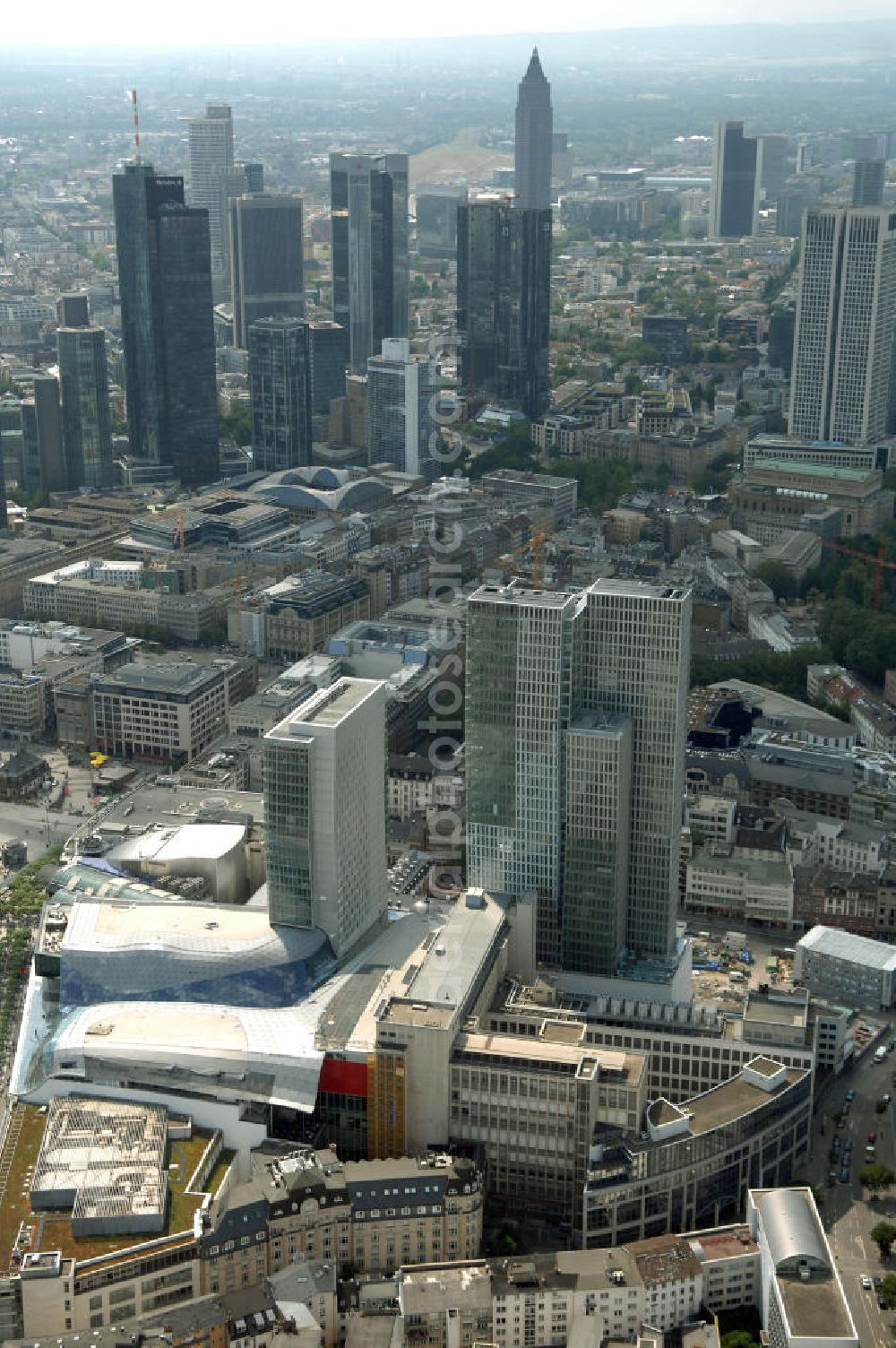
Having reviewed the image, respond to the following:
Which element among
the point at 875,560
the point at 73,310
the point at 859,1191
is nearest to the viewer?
the point at 859,1191

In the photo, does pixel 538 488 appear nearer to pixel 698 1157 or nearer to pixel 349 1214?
pixel 698 1157

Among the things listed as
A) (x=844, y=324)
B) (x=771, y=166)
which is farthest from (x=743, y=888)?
(x=771, y=166)

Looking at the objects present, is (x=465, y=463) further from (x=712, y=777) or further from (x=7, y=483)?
(x=712, y=777)

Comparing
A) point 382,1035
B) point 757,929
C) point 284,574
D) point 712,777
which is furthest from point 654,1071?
point 284,574

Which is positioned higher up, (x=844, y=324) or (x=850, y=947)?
(x=844, y=324)

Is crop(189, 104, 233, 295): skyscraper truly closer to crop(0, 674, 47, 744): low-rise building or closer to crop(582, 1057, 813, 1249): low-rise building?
crop(0, 674, 47, 744): low-rise building

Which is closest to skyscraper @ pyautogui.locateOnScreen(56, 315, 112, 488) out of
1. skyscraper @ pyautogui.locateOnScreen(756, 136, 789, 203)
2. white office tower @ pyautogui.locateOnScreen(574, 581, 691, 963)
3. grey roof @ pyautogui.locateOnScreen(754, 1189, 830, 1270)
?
white office tower @ pyautogui.locateOnScreen(574, 581, 691, 963)
